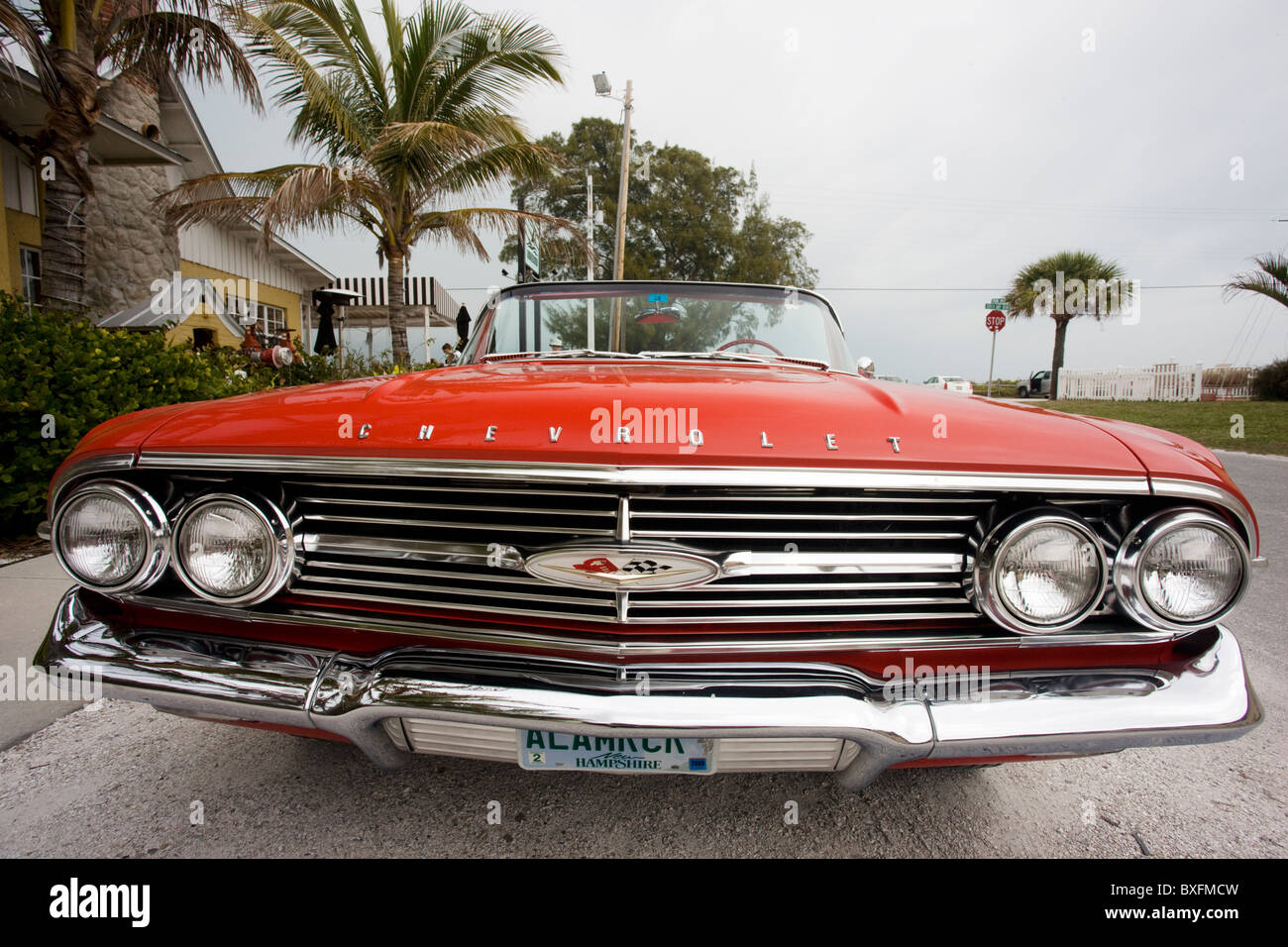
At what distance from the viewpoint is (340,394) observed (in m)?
1.61

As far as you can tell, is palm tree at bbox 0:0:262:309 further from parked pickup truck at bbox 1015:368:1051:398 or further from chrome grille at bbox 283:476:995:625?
parked pickup truck at bbox 1015:368:1051:398

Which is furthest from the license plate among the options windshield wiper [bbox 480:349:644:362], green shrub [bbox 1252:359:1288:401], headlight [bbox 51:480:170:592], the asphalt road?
green shrub [bbox 1252:359:1288:401]

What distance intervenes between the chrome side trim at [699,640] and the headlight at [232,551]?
0.06m

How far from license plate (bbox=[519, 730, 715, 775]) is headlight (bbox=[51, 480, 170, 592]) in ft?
2.87

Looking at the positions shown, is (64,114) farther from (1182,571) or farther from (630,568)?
(1182,571)

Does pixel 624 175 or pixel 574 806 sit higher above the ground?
pixel 624 175

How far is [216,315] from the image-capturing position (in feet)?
40.4

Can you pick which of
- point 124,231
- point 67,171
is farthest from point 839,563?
point 124,231

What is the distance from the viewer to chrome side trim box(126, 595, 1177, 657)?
4.30 feet

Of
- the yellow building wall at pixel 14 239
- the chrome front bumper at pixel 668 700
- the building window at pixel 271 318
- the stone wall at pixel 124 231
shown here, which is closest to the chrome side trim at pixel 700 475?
the chrome front bumper at pixel 668 700

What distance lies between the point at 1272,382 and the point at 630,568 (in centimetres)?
2352
